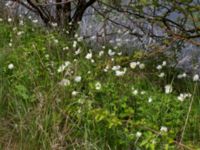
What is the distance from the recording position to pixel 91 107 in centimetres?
338

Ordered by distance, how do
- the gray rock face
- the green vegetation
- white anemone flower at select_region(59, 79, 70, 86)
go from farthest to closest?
the gray rock face, white anemone flower at select_region(59, 79, 70, 86), the green vegetation

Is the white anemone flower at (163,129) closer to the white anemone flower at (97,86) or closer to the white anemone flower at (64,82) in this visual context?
the white anemone flower at (97,86)

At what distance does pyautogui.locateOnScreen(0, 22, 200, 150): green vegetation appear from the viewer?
10.4 ft

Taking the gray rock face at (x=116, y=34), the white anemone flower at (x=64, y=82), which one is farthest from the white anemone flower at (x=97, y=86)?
the gray rock face at (x=116, y=34)

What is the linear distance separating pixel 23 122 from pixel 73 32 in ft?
9.87

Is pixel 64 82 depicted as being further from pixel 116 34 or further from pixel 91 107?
pixel 116 34

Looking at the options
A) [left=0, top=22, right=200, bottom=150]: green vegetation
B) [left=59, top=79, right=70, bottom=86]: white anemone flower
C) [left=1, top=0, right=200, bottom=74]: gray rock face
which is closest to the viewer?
[left=0, top=22, right=200, bottom=150]: green vegetation

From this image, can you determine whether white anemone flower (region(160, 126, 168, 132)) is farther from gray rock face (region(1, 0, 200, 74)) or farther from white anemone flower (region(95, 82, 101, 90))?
gray rock face (region(1, 0, 200, 74))

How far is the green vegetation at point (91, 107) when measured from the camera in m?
3.17

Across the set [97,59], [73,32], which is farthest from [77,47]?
[73,32]

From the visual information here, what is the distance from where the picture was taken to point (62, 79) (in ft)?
12.1

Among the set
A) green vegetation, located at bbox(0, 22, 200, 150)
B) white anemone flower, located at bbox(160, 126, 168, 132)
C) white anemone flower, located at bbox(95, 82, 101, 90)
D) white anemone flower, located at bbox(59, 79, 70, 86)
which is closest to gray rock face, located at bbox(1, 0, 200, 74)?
green vegetation, located at bbox(0, 22, 200, 150)

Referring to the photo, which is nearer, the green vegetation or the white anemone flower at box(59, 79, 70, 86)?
the green vegetation

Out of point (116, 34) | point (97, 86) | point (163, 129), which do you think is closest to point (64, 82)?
point (97, 86)
